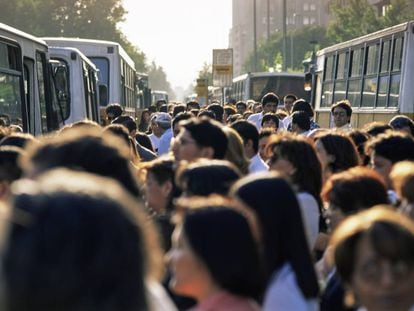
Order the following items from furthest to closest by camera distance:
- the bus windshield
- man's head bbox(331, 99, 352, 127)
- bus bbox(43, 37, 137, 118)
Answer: the bus windshield
bus bbox(43, 37, 137, 118)
man's head bbox(331, 99, 352, 127)

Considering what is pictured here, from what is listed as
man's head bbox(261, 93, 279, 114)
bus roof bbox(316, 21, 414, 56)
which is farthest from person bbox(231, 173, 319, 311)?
bus roof bbox(316, 21, 414, 56)

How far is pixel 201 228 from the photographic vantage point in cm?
289

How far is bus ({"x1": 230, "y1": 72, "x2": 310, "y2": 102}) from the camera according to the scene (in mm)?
38562

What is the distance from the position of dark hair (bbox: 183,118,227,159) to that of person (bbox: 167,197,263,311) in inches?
124

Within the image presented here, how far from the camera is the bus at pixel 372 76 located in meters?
18.1

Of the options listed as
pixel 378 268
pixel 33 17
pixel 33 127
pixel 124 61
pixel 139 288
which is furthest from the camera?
pixel 33 17

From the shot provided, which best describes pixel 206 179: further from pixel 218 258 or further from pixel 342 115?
pixel 342 115

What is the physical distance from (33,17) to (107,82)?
1936 inches

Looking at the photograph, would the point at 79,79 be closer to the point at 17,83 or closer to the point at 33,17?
the point at 17,83

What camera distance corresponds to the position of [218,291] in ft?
9.69

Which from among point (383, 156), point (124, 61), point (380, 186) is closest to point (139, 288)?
point (380, 186)

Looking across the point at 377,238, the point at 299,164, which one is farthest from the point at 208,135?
the point at 377,238

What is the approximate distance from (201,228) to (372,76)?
1820 cm

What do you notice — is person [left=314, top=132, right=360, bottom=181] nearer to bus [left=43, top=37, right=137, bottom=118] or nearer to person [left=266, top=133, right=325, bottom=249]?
person [left=266, top=133, right=325, bottom=249]
